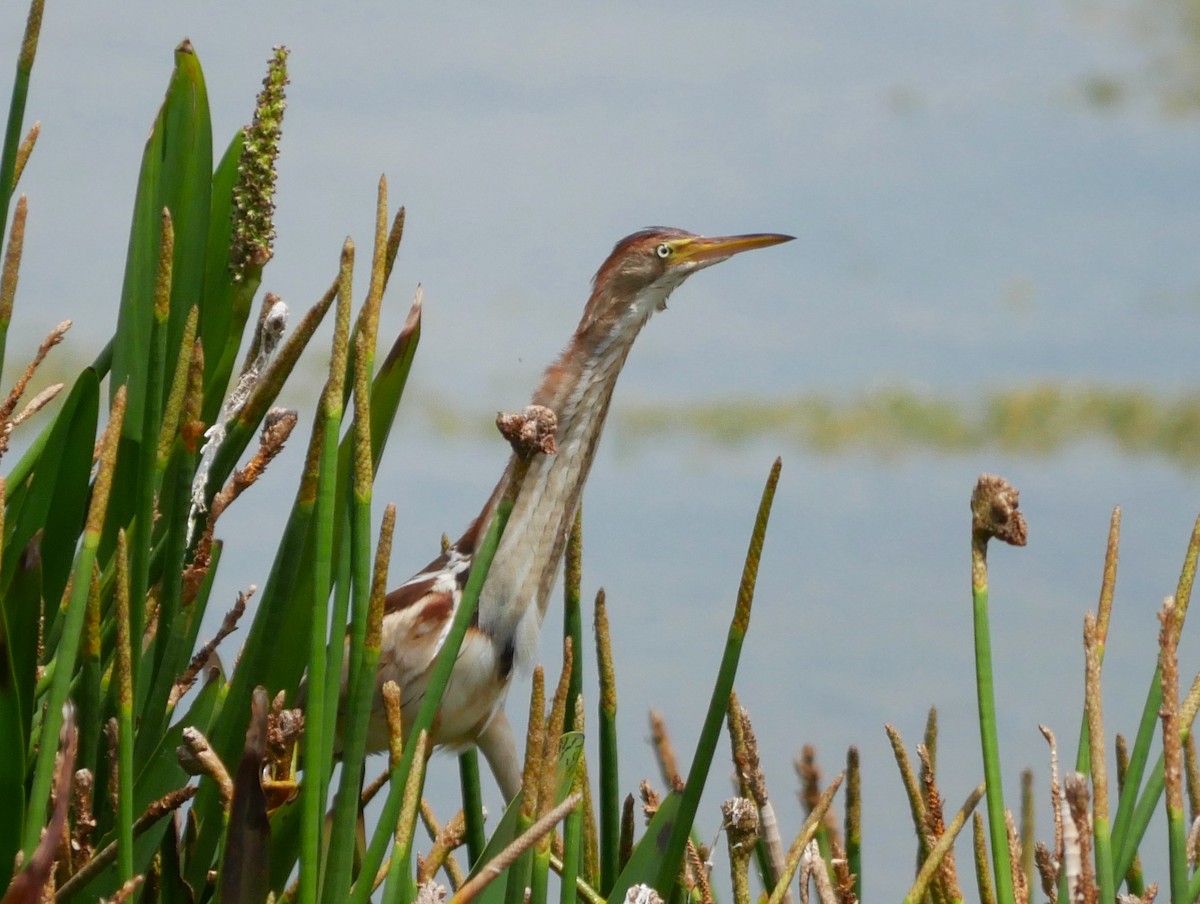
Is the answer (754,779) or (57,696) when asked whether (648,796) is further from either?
(57,696)

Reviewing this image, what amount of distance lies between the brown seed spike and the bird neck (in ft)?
1.95

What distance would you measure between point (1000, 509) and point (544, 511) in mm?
649

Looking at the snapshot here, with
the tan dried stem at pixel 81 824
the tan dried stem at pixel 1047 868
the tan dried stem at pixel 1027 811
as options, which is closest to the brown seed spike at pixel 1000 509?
the tan dried stem at pixel 1047 868

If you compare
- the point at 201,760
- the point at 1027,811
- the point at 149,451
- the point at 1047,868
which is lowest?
the point at 1027,811

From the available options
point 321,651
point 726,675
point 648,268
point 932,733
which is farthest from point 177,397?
point 648,268

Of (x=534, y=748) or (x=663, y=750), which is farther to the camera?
(x=663, y=750)

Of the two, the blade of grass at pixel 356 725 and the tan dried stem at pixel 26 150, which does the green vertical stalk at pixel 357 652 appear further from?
the tan dried stem at pixel 26 150

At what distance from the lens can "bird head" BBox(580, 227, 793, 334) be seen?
126 centimetres

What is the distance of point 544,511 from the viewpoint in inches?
42.8

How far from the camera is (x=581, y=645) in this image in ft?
2.70

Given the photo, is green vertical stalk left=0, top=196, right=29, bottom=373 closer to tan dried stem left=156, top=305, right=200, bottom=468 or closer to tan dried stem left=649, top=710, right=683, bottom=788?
tan dried stem left=156, top=305, right=200, bottom=468

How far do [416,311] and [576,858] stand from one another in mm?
275

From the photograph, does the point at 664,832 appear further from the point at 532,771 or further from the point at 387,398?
the point at 387,398

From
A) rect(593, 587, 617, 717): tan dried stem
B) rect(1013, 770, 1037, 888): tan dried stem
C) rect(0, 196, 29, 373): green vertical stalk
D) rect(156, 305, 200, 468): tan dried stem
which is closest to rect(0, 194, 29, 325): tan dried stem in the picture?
rect(0, 196, 29, 373): green vertical stalk
